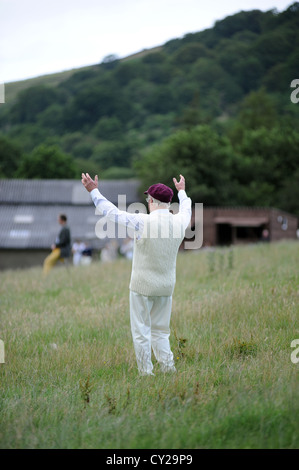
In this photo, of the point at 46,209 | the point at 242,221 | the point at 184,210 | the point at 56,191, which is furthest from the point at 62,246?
the point at 56,191

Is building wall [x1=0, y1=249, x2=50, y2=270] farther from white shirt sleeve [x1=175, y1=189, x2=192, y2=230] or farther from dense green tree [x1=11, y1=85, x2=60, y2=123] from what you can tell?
dense green tree [x1=11, y1=85, x2=60, y2=123]

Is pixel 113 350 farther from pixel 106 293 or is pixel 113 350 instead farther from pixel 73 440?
pixel 106 293

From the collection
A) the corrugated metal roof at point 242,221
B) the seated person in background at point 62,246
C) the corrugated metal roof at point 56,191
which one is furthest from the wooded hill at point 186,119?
the seated person in background at point 62,246

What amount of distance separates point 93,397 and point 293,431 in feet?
5.59

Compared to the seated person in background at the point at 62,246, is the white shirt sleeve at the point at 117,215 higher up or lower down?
higher up

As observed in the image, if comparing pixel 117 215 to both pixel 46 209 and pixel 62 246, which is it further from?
pixel 46 209

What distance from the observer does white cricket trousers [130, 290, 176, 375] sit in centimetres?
532

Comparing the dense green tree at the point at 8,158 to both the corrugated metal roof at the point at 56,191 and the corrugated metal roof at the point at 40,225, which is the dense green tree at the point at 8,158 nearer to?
the corrugated metal roof at the point at 56,191

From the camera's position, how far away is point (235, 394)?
4.20 meters

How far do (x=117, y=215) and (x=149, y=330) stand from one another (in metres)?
1.21

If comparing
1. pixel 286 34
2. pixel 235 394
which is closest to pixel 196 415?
pixel 235 394

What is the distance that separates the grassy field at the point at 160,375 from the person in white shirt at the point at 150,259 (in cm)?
39

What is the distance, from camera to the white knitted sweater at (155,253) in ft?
17.1
